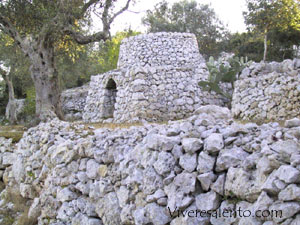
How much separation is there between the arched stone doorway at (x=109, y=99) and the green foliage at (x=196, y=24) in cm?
1436

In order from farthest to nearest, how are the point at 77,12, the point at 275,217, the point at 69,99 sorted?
the point at 69,99, the point at 77,12, the point at 275,217

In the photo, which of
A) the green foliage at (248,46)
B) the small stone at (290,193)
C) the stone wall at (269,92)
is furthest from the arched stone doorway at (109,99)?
the small stone at (290,193)

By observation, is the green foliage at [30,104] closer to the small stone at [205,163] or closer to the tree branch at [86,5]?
the tree branch at [86,5]

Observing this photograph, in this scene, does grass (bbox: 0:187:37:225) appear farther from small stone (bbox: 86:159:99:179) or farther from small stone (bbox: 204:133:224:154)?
small stone (bbox: 204:133:224:154)

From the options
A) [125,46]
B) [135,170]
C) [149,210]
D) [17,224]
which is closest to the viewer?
[149,210]

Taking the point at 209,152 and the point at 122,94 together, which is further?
the point at 122,94

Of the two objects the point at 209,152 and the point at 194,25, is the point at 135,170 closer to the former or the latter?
the point at 209,152

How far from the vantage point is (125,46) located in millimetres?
19672

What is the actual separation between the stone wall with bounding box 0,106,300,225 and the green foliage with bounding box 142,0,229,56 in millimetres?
24466

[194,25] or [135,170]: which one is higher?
[194,25]

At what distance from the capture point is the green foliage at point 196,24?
30.7 m

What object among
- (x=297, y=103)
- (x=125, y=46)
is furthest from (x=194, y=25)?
(x=297, y=103)

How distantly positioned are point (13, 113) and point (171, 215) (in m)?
19.0

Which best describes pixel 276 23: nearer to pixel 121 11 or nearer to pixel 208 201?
pixel 121 11
